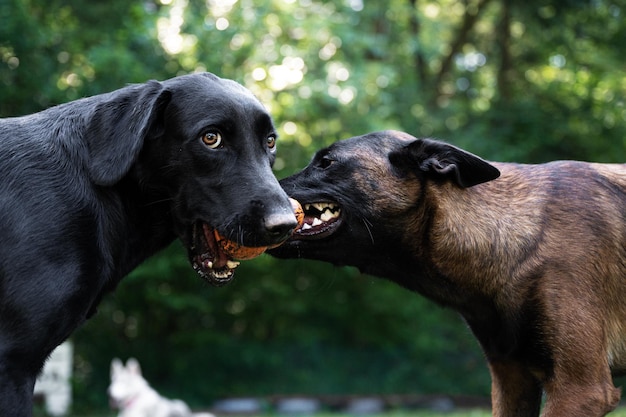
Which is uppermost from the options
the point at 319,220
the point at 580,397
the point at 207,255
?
the point at 207,255

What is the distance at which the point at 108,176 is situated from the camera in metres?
3.74

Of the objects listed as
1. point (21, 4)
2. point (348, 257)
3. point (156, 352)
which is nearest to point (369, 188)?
point (348, 257)

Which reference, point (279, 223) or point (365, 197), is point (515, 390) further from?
point (279, 223)

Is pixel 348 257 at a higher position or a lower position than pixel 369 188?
lower

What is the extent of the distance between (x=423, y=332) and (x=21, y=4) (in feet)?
34.9

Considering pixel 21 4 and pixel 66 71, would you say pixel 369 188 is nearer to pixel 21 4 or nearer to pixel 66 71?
pixel 21 4

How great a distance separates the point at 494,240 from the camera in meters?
4.64

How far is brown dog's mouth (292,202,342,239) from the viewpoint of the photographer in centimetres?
484

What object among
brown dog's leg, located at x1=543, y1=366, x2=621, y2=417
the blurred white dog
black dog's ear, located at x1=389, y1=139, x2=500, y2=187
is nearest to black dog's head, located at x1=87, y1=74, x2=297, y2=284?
→ black dog's ear, located at x1=389, y1=139, x2=500, y2=187

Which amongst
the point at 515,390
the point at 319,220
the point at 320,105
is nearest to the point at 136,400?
the point at 320,105

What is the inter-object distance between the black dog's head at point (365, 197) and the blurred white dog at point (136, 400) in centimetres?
668

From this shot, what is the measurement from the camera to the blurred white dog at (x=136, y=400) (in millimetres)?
11203

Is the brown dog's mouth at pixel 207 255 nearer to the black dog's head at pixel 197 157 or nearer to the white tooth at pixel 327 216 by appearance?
the black dog's head at pixel 197 157

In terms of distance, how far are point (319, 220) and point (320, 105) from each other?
11779 mm
